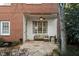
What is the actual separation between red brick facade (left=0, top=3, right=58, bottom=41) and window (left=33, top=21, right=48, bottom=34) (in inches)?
8.1

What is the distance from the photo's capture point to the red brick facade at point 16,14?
288 cm

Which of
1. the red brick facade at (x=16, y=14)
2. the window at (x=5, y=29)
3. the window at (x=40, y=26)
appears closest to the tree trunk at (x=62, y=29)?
the red brick facade at (x=16, y=14)

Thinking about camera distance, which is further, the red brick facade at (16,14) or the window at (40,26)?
the window at (40,26)

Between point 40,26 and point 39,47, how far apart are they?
32cm

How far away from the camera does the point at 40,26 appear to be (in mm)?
3029

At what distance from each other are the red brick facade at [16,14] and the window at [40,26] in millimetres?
205

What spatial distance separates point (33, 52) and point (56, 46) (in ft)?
1.14

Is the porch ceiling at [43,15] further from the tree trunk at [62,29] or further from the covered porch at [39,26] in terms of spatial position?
the tree trunk at [62,29]

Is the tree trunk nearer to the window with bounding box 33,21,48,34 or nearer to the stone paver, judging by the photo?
the stone paver

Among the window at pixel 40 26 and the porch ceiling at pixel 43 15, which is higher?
the porch ceiling at pixel 43 15

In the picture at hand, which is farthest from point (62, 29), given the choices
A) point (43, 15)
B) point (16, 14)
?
point (16, 14)

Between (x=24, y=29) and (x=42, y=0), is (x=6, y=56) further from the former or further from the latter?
(x=42, y=0)

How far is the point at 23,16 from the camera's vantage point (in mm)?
2953

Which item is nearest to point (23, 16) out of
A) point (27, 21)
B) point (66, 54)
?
point (27, 21)
